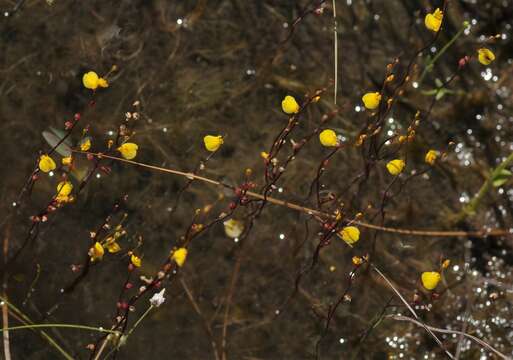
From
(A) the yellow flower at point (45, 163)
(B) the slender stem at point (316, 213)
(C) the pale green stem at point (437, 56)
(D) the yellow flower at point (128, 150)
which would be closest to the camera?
(A) the yellow flower at point (45, 163)

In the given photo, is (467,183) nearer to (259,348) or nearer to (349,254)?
(349,254)

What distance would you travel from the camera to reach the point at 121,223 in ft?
8.70

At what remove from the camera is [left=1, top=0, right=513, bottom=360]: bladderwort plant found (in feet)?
8.42

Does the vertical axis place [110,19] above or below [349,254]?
above

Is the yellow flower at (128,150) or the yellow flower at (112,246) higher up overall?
the yellow flower at (128,150)

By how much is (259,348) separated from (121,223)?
72 centimetres

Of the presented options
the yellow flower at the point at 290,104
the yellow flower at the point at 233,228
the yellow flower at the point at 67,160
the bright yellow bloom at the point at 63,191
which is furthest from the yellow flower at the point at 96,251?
the yellow flower at the point at 290,104

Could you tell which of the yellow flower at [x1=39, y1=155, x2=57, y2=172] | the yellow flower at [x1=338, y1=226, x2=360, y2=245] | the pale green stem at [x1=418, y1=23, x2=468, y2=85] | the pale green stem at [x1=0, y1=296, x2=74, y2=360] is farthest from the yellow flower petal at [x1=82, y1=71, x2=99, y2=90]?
the pale green stem at [x1=418, y1=23, x2=468, y2=85]

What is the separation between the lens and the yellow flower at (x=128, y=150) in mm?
2484

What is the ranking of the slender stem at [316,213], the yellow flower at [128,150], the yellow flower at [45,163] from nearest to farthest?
the yellow flower at [45,163] < the yellow flower at [128,150] < the slender stem at [316,213]

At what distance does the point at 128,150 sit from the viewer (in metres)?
2.51

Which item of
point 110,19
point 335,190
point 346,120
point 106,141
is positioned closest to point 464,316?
point 335,190

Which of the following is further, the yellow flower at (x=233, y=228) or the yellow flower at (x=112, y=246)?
the yellow flower at (x=233, y=228)

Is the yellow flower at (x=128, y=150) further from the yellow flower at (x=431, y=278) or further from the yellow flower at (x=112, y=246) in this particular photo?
the yellow flower at (x=431, y=278)
